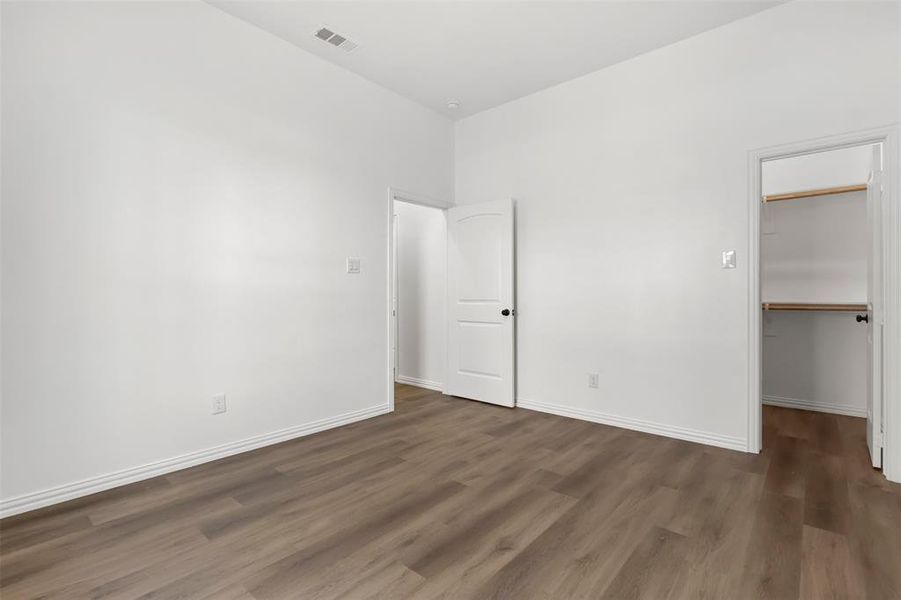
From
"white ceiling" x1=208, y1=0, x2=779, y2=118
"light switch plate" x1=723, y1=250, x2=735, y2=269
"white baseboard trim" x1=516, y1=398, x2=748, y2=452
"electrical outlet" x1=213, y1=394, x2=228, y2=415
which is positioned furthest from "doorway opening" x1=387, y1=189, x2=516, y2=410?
"light switch plate" x1=723, y1=250, x2=735, y2=269

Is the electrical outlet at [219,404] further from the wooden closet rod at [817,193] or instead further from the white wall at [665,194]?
the wooden closet rod at [817,193]

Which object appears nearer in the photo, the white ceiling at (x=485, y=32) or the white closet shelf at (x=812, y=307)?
the white ceiling at (x=485, y=32)

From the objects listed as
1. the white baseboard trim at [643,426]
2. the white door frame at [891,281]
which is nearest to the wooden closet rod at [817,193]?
the white door frame at [891,281]

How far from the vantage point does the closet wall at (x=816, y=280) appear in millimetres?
3951

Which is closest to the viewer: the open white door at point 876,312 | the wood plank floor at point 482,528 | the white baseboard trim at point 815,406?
the wood plank floor at point 482,528

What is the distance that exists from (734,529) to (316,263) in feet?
10.4

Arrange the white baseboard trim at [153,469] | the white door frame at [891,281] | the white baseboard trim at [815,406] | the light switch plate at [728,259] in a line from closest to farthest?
the white baseboard trim at [153,469] → the white door frame at [891,281] → the light switch plate at [728,259] → the white baseboard trim at [815,406]

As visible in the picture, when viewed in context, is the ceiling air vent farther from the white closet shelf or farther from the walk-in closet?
the white closet shelf

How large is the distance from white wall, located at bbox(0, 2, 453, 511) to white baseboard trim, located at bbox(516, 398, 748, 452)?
161 centimetres

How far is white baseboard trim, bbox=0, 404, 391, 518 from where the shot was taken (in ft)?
7.44

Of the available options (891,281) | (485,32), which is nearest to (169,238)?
(485,32)

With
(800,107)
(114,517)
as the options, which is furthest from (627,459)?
(114,517)

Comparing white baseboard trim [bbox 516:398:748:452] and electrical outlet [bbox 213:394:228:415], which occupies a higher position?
electrical outlet [bbox 213:394:228:415]

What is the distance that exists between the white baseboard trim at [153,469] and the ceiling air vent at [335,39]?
299 cm
